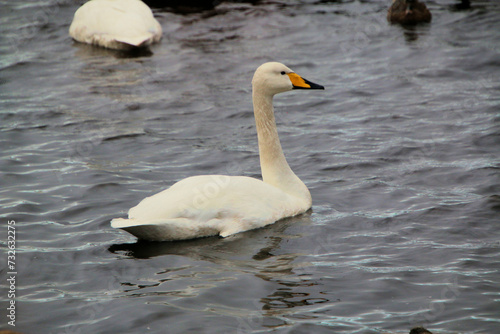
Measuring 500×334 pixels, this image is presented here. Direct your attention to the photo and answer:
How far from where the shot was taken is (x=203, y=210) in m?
7.36

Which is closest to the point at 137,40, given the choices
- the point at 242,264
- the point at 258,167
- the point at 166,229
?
the point at 258,167

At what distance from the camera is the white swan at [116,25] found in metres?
15.1

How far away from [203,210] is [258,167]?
98.2 inches

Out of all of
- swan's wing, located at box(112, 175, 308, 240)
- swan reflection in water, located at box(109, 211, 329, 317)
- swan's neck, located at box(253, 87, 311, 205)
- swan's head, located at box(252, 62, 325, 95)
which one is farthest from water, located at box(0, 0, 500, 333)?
swan's head, located at box(252, 62, 325, 95)

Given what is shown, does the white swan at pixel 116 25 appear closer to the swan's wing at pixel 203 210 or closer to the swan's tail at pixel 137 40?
the swan's tail at pixel 137 40

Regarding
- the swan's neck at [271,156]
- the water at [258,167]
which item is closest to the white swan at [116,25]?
the water at [258,167]

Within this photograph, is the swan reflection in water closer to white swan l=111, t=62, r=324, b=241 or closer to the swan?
white swan l=111, t=62, r=324, b=241

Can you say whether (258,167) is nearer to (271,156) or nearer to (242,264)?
(271,156)

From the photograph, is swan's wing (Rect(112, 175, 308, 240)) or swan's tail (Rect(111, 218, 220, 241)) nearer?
swan's tail (Rect(111, 218, 220, 241))

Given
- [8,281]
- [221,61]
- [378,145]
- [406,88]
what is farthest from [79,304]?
[221,61]

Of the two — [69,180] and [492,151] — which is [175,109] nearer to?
[69,180]

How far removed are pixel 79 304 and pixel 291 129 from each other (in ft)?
18.9

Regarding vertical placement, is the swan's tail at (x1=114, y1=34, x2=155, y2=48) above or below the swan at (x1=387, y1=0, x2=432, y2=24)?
below

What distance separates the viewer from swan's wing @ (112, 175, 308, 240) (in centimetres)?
715
